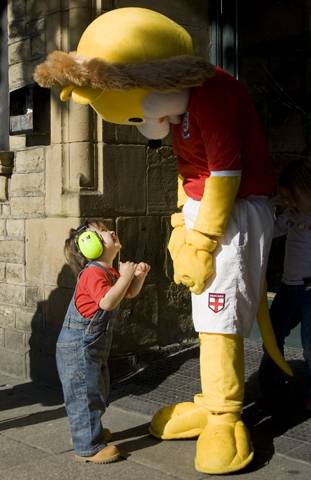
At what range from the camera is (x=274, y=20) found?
6426 mm

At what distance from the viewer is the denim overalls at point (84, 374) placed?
4.39 meters

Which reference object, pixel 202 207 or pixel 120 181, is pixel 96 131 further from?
pixel 202 207

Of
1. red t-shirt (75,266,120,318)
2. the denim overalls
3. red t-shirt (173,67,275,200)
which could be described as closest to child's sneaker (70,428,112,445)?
the denim overalls

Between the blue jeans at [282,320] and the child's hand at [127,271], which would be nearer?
the child's hand at [127,271]

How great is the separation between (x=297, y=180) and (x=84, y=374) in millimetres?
1689

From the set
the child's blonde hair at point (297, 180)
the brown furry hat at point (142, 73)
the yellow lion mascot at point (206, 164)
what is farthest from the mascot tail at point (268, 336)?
the brown furry hat at point (142, 73)

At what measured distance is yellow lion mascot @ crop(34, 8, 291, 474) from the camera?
407 centimetres

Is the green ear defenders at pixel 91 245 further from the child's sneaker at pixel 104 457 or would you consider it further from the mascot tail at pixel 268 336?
the child's sneaker at pixel 104 457

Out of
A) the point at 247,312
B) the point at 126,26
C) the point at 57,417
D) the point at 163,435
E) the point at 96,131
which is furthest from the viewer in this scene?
the point at 96,131

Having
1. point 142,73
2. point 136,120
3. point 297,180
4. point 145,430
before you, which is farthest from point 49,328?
point 142,73

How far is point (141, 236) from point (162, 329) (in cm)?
78

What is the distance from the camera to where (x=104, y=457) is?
14.5 feet

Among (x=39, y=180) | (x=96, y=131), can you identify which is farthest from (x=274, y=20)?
(x=39, y=180)

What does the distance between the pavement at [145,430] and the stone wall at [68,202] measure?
0.98ft
